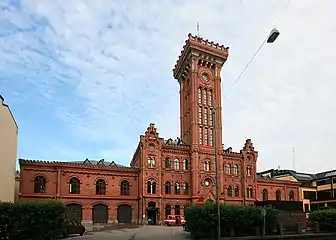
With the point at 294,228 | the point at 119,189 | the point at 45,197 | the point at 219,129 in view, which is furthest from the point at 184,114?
the point at 294,228

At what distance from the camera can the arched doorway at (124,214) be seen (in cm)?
6178

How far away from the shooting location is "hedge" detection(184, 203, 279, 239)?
1367 inches

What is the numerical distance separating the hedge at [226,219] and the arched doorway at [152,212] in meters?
25.2

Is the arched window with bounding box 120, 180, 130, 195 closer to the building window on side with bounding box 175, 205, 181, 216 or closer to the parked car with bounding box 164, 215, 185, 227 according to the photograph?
the parked car with bounding box 164, 215, 185, 227

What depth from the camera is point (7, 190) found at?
42.3 m

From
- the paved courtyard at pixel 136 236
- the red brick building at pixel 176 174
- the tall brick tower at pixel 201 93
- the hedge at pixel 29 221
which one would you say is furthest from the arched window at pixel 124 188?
the hedge at pixel 29 221

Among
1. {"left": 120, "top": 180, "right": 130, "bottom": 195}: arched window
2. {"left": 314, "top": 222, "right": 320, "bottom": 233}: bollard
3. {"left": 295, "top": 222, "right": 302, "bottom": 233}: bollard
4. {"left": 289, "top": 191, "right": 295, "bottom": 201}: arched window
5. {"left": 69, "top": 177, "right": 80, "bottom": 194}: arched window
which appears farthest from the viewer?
{"left": 289, "top": 191, "right": 295, "bottom": 201}: arched window

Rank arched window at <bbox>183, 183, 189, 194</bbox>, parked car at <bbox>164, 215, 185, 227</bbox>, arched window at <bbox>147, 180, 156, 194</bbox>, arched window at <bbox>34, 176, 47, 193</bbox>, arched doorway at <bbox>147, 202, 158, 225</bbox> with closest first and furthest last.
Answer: parked car at <bbox>164, 215, 185, 227</bbox> → arched window at <bbox>34, 176, 47, 193</bbox> → arched doorway at <bbox>147, 202, 158, 225</bbox> → arched window at <bbox>147, 180, 156, 194</bbox> → arched window at <bbox>183, 183, 189, 194</bbox>

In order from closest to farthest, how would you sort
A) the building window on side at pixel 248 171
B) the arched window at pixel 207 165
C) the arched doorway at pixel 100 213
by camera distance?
the arched doorway at pixel 100 213, the arched window at pixel 207 165, the building window on side at pixel 248 171

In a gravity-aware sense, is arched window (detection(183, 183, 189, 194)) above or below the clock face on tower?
below

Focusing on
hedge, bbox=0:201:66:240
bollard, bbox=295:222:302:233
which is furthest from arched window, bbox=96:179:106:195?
bollard, bbox=295:222:302:233

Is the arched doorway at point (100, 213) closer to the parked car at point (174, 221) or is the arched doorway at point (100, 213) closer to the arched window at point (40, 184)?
the arched window at point (40, 184)

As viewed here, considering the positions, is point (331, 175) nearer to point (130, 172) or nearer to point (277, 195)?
point (277, 195)

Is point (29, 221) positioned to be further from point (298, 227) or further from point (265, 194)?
point (265, 194)
